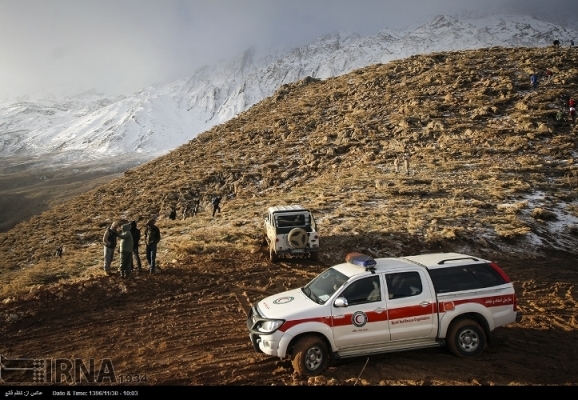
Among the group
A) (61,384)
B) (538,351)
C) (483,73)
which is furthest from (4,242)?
(483,73)

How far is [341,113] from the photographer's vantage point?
37.2 metres

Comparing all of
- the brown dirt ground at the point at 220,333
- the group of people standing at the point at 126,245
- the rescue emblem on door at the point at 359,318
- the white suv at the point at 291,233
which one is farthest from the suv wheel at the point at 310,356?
the group of people standing at the point at 126,245

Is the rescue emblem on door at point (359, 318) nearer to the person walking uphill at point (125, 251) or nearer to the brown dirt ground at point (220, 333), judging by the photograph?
the brown dirt ground at point (220, 333)

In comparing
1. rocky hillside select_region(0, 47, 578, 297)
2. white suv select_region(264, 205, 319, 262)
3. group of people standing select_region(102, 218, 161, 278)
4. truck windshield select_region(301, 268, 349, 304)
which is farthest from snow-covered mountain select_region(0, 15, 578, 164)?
truck windshield select_region(301, 268, 349, 304)

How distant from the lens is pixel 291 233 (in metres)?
13.3

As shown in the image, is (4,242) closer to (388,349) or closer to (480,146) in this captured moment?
(388,349)

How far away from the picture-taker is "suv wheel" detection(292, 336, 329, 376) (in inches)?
244

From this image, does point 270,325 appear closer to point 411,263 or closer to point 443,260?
point 411,263

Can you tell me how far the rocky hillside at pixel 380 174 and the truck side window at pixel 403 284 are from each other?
7299mm

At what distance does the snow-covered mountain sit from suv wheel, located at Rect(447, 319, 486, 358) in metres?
127

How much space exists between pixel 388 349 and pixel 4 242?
3062cm

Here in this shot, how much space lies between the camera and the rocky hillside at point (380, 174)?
1549 centimetres

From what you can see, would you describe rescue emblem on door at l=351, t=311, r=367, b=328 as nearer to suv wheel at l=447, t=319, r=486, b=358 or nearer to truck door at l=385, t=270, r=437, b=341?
truck door at l=385, t=270, r=437, b=341

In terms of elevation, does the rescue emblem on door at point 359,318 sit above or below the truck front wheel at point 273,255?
above
